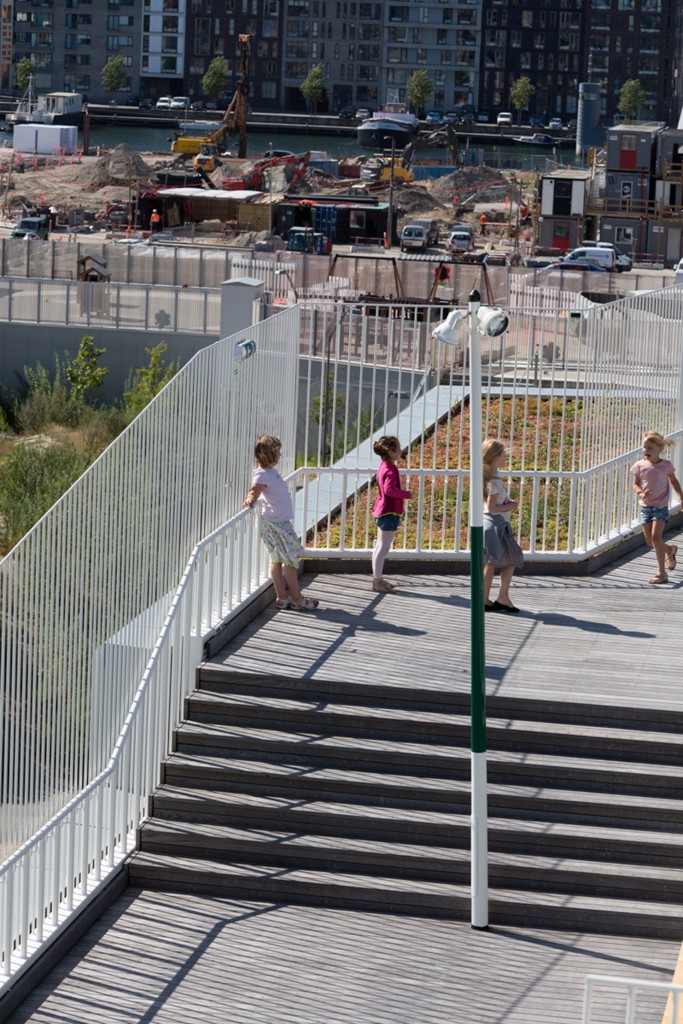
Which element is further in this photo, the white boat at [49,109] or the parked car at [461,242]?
the white boat at [49,109]

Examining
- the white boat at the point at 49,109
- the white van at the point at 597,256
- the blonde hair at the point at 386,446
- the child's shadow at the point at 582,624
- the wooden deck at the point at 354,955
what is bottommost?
the wooden deck at the point at 354,955

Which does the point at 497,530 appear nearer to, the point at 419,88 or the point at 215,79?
the point at 419,88

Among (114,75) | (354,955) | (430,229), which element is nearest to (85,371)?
(354,955)

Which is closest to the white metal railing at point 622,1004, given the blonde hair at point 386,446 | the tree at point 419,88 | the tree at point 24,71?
the blonde hair at point 386,446

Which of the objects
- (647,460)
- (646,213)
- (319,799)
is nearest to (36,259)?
(647,460)

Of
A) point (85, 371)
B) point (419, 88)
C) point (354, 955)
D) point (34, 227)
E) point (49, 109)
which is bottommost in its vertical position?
point (354, 955)

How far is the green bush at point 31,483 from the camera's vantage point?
2131 cm

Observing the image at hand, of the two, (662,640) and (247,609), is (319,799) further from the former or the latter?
(662,640)

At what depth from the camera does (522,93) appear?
520 ft

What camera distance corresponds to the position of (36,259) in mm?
40500

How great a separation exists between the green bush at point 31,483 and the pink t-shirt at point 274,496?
27.6ft

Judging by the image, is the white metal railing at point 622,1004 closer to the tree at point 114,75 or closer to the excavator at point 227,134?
the excavator at point 227,134

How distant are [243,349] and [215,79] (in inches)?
6116

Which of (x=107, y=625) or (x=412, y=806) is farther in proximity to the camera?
(x=412, y=806)
